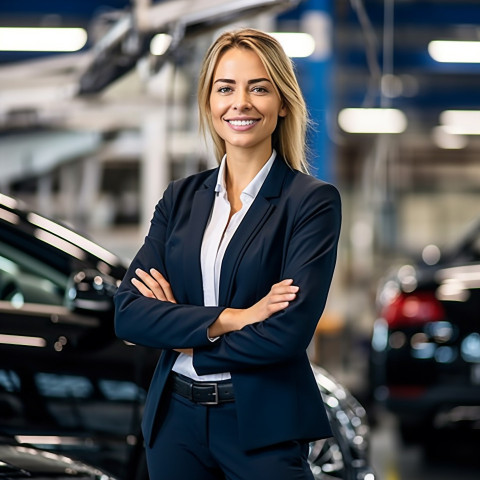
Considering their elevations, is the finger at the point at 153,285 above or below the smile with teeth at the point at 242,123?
below

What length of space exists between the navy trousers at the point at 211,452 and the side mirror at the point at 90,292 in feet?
4.12

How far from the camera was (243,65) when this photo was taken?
2.54m

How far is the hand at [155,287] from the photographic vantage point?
8.65 feet

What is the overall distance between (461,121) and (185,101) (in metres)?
11.7

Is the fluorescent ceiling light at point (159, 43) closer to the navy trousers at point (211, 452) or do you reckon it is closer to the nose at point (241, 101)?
the nose at point (241, 101)

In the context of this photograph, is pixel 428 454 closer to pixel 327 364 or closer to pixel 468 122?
pixel 327 364

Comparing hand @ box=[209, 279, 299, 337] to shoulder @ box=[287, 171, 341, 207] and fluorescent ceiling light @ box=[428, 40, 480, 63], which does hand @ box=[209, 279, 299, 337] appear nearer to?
shoulder @ box=[287, 171, 341, 207]

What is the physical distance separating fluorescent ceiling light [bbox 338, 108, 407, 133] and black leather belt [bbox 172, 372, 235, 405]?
564 inches

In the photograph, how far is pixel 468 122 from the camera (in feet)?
64.1

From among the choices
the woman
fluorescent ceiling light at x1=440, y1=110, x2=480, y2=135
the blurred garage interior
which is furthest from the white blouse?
fluorescent ceiling light at x1=440, y1=110, x2=480, y2=135

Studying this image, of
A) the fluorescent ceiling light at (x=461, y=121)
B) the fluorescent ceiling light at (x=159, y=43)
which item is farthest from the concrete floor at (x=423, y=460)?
the fluorescent ceiling light at (x=461, y=121)

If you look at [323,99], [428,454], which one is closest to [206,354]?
[428,454]

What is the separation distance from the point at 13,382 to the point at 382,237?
15.1 metres

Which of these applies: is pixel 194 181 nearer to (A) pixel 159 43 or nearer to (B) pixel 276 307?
(B) pixel 276 307
